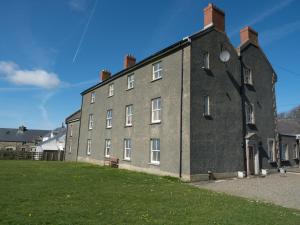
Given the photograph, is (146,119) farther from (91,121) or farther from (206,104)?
(91,121)

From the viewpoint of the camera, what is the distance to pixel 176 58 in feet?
63.8

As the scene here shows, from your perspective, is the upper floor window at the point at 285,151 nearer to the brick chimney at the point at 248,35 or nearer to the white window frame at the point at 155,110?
the brick chimney at the point at 248,35

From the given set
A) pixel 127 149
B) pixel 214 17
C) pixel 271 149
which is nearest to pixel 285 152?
pixel 271 149

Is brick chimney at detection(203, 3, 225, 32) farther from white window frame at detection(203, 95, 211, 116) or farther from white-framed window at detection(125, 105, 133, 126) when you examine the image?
white-framed window at detection(125, 105, 133, 126)

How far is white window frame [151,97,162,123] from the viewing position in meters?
20.4

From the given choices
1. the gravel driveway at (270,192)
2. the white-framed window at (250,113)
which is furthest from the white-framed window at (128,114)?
the white-framed window at (250,113)

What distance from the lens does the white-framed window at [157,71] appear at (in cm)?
2106

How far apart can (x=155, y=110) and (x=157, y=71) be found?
319cm

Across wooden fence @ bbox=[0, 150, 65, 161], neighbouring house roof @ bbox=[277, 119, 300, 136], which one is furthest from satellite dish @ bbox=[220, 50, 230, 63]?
wooden fence @ bbox=[0, 150, 65, 161]

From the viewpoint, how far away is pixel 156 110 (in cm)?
2073

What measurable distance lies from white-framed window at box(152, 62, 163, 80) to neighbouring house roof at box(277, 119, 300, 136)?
1697cm

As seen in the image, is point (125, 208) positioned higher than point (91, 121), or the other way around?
point (91, 121)

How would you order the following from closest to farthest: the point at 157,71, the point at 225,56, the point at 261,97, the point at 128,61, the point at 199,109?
the point at 199,109 < the point at 225,56 < the point at 157,71 < the point at 261,97 < the point at 128,61

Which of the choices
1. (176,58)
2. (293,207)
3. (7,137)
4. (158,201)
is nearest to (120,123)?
(176,58)
